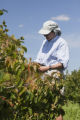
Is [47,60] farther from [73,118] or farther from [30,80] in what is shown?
[73,118]

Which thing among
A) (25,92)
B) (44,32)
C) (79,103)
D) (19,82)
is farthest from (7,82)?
(79,103)

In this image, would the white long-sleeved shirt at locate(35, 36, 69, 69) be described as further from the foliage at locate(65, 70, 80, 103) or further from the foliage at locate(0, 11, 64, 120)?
the foliage at locate(65, 70, 80, 103)

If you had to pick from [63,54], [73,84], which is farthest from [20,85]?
[73,84]

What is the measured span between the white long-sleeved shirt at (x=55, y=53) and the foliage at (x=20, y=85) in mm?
694

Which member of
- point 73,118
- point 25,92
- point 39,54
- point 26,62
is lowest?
point 73,118

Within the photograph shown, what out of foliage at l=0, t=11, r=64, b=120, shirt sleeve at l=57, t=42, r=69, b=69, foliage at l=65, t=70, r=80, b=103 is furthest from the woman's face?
foliage at l=65, t=70, r=80, b=103

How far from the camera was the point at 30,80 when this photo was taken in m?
2.89

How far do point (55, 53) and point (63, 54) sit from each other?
0.46 feet

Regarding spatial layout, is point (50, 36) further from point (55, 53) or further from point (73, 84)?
point (73, 84)

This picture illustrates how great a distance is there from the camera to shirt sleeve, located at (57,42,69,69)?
175 inches

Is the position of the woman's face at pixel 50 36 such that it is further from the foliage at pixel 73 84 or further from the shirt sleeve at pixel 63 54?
the foliage at pixel 73 84

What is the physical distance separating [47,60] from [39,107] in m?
1.05

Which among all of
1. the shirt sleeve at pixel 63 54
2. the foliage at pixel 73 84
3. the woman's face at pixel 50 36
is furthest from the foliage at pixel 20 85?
the foliage at pixel 73 84

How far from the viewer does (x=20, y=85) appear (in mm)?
2770
